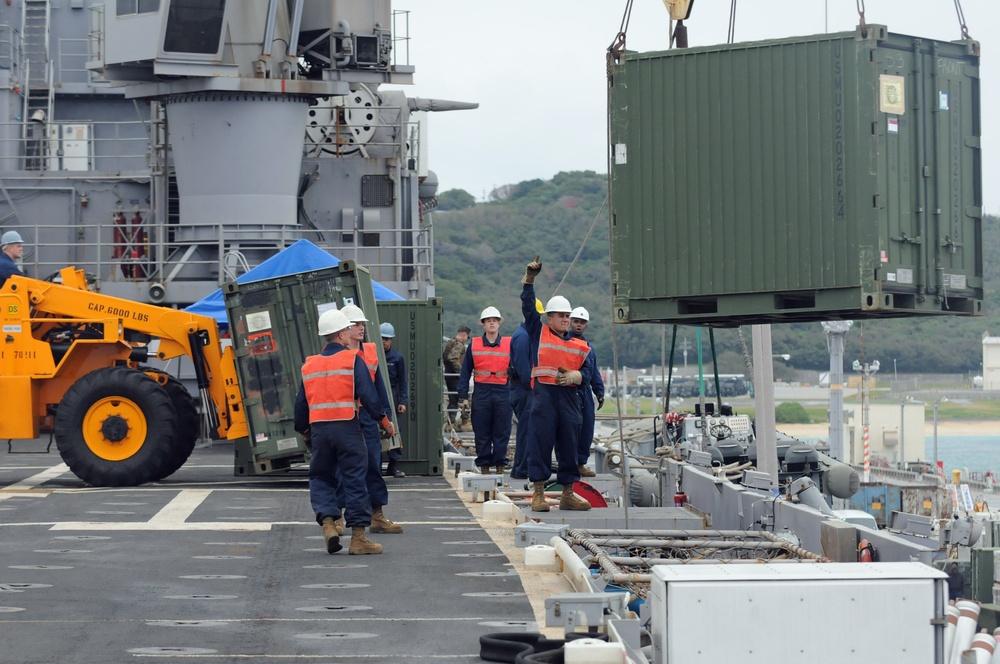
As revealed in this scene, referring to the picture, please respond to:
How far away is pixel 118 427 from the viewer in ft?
50.8

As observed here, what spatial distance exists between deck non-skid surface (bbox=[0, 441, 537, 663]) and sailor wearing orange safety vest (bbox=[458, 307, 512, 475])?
3.03 meters

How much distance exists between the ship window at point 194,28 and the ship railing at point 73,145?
24.5 feet

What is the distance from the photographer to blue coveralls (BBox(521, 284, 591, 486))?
12711 millimetres

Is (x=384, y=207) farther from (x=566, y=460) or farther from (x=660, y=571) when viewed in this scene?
(x=660, y=571)

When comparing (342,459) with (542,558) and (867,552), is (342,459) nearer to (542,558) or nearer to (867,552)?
(542,558)

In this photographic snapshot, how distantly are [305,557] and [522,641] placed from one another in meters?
3.70

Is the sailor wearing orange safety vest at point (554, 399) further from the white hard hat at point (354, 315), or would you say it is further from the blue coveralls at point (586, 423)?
the white hard hat at point (354, 315)

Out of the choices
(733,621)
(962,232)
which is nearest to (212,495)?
(962,232)

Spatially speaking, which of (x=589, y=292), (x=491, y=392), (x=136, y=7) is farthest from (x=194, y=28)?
(x=589, y=292)

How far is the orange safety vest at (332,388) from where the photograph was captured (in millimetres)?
10742

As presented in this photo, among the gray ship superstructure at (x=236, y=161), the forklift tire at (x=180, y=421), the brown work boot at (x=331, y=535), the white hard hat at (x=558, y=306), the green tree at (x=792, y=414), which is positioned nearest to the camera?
the brown work boot at (x=331, y=535)

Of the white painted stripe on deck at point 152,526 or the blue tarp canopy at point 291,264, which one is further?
the blue tarp canopy at point 291,264

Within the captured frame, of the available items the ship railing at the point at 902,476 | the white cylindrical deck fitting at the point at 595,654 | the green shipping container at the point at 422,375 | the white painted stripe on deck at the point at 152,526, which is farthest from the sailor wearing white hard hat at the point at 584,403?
the ship railing at the point at 902,476

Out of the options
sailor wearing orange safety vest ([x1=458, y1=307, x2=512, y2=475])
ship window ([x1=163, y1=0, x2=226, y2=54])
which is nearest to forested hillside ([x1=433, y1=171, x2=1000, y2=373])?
ship window ([x1=163, y1=0, x2=226, y2=54])
